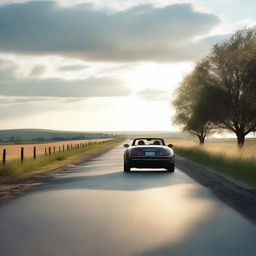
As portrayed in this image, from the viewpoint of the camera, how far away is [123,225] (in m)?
8.19

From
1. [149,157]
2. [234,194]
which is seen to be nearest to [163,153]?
[149,157]

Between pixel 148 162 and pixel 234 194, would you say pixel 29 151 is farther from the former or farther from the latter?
pixel 234 194

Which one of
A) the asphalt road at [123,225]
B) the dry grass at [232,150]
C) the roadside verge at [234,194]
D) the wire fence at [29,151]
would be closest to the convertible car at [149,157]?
the roadside verge at [234,194]

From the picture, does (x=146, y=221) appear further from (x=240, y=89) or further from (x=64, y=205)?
(x=240, y=89)

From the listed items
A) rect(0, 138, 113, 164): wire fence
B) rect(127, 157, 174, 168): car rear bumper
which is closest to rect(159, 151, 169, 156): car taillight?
rect(127, 157, 174, 168): car rear bumper

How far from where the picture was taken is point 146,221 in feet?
28.1

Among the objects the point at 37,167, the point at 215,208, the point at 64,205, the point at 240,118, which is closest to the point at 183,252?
the point at 215,208

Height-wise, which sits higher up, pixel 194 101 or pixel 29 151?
pixel 194 101

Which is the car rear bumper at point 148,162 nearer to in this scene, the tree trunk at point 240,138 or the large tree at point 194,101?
the large tree at point 194,101

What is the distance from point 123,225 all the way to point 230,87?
31.0 m

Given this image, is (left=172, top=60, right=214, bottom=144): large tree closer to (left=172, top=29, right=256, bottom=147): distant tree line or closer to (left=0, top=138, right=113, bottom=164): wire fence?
(left=172, top=29, right=256, bottom=147): distant tree line

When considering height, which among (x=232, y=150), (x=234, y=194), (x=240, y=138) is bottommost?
(x=234, y=194)

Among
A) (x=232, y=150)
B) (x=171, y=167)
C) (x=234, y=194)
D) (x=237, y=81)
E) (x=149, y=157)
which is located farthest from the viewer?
(x=237, y=81)

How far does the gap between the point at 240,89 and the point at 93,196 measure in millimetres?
27430
